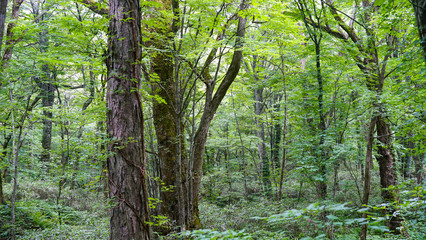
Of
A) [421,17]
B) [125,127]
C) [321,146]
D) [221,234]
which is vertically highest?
[421,17]

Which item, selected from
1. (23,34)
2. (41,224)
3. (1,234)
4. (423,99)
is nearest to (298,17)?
(423,99)

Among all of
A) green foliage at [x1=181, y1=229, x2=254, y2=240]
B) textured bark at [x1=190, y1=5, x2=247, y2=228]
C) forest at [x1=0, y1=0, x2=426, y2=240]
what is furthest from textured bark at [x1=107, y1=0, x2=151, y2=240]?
textured bark at [x1=190, y1=5, x2=247, y2=228]

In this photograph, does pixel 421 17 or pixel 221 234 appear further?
pixel 221 234

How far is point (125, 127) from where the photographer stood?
2.57 meters

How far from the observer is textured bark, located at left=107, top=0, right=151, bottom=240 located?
248 centimetres

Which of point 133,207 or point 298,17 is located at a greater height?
point 298,17

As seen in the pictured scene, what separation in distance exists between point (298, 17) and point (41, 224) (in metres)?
8.56

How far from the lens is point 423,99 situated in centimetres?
372

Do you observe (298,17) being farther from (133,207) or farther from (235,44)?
(133,207)

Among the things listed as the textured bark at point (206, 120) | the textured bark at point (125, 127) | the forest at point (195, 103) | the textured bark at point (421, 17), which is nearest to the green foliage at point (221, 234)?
the forest at point (195, 103)

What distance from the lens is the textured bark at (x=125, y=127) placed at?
8.14ft

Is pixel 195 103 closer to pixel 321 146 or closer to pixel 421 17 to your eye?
pixel 321 146

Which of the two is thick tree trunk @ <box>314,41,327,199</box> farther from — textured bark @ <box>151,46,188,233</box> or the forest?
textured bark @ <box>151,46,188,233</box>

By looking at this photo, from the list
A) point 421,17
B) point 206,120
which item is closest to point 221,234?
point 421,17
